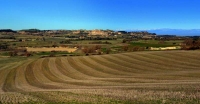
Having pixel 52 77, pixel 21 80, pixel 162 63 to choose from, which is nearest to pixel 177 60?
pixel 162 63

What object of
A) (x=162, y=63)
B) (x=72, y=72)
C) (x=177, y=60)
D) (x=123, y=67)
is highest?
(x=177, y=60)

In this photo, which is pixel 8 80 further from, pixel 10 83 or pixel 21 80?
pixel 10 83

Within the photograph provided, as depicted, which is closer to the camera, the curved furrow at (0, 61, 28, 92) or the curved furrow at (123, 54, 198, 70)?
the curved furrow at (0, 61, 28, 92)

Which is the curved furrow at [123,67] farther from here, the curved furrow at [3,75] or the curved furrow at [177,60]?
the curved furrow at [3,75]

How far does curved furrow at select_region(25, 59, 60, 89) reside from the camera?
40441 mm

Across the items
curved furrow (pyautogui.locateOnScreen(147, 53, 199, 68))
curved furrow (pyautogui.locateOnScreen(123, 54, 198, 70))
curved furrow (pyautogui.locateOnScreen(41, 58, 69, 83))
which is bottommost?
curved furrow (pyautogui.locateOnScreen(41, 58, 69, 83))

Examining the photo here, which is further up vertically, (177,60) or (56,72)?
(177,60)

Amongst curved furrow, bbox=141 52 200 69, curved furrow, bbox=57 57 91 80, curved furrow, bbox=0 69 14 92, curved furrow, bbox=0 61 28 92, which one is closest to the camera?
curved furrow, bbox=0 61 28 92

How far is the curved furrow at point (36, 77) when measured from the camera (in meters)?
40.4

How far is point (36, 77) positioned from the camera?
48281 millimetres

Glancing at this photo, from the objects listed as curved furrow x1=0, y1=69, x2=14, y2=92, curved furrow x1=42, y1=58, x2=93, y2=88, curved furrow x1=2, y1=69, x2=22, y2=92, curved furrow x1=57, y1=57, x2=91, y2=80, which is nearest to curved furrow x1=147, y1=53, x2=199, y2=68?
curved furrow x1=57, y1=57, x2=91, y2=80

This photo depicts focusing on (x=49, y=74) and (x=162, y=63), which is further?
(x=162, y=63)

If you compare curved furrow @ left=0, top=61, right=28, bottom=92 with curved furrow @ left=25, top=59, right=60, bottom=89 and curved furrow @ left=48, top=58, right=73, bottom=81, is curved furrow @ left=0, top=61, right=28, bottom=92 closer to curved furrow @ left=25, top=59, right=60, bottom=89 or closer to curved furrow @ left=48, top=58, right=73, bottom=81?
curved furrow @ left=25, top=59, right=60, bottom=89

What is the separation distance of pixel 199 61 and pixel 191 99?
135 ft
